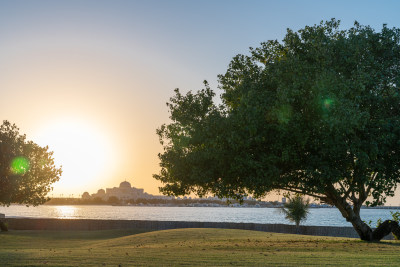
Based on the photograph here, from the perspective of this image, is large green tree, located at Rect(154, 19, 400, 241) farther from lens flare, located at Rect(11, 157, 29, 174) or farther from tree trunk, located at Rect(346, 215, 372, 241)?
lens flare, located at Rect(11, 157, 29, 174)

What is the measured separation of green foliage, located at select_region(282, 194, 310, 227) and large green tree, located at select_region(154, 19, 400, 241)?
81.6ft

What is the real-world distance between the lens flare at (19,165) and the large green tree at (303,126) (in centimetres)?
2335

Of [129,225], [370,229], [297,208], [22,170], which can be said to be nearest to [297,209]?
[297,208]

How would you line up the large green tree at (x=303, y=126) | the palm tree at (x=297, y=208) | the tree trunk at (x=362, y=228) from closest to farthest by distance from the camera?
the large green tree at (x=303, y=126), the tree trunk at (x=362, y=228), the palm tree at (x=297, y=208)

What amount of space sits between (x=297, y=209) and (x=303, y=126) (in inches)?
1262

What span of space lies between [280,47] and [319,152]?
8.05 metres

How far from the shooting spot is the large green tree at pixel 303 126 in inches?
943

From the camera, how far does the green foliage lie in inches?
2124

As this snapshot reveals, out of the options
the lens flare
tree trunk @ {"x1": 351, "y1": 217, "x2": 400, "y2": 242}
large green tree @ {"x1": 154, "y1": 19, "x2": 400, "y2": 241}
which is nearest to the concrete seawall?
the lens flare

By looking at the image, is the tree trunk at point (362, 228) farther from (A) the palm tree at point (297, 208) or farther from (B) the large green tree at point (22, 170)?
(B) the large green tree at point (22, 170)

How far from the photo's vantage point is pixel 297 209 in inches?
2133

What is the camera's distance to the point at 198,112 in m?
28.1

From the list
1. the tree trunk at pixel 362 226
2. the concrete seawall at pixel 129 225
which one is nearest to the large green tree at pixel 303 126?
the tree trunk at pixel 362 226

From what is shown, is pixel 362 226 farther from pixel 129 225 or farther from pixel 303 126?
pixel 129 225
